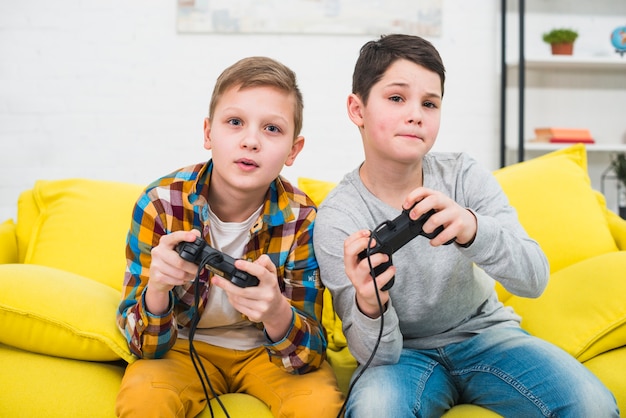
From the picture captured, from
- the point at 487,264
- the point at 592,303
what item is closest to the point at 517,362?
the point at 487,264

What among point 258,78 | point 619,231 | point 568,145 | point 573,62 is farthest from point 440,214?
point 573,62

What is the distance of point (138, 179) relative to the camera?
8.30ft

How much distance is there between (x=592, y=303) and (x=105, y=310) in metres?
0.99

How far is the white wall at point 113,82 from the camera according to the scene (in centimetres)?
250

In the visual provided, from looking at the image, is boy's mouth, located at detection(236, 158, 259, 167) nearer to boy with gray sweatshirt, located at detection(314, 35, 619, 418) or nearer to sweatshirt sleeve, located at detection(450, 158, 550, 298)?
boy with gray sweatshirt, located at detection(314, 35, 619, 418)

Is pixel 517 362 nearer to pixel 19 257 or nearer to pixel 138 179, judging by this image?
pixel 19 257

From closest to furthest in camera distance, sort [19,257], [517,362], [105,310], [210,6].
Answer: [517,362]
[105,310]
[19,257]
[210,6]

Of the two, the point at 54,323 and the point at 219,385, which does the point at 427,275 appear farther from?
the point at 54,323

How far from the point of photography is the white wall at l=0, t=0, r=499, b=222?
8.21 feet

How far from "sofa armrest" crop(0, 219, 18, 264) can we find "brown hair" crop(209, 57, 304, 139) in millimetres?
740

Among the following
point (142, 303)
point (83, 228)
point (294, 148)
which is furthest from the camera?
point (83, 228)

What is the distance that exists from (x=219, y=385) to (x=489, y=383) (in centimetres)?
50

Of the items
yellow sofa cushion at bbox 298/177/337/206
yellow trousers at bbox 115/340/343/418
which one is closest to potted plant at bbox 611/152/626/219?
yellow sofa cushion at bbox 298/177/337/206

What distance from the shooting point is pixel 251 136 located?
1158 mm
